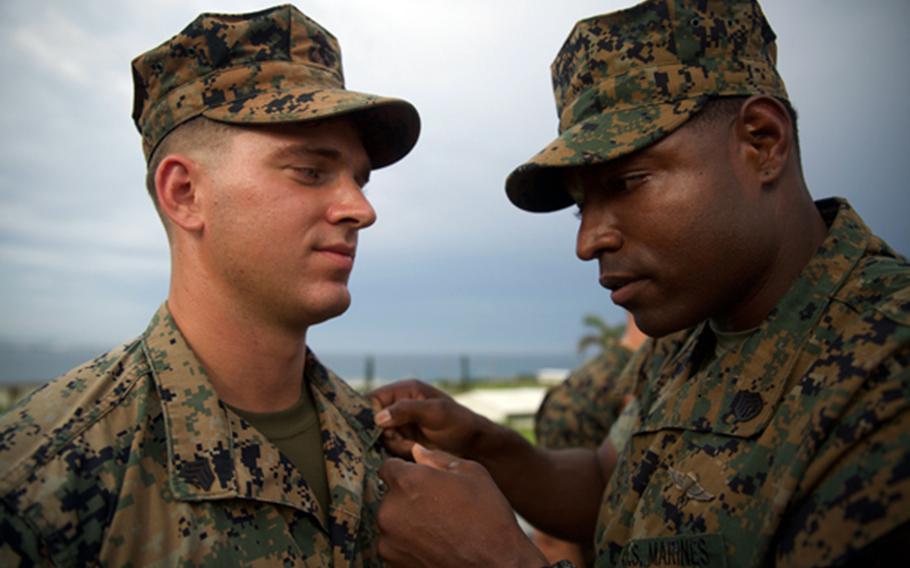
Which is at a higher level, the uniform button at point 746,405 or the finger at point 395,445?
the uniform button at point 746,405

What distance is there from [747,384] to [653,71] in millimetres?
1279

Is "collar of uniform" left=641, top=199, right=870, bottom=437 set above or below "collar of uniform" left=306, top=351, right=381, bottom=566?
above

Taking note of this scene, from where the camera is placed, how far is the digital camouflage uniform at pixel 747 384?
163 cm

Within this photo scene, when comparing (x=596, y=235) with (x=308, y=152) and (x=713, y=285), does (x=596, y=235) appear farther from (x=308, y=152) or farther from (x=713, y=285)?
(x=308, y=152)

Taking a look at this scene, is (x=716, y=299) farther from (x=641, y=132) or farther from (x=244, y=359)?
(x=244, y=359)

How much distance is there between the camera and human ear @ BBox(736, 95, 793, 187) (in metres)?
2.24

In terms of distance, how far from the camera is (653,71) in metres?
2.36

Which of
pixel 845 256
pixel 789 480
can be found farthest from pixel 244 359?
pixel 845 256

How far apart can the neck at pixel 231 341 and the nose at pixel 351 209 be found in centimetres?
53

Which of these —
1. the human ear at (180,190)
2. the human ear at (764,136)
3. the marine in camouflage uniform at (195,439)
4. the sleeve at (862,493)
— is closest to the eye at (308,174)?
the marine in camouflage uniform at (195,439)

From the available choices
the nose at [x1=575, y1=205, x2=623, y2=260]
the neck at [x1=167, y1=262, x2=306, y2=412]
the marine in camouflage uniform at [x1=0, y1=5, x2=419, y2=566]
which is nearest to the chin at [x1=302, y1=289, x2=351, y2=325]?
the neck at [x1=167, y1=262, x2=306, y2=412]

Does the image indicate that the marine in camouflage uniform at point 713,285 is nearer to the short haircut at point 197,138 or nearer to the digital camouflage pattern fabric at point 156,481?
the digital camouflage pattern fabric at point 156,481

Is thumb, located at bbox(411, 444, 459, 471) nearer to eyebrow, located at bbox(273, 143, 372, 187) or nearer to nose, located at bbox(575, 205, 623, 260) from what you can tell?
nose, located at bbox(575, 205, 623, 260)

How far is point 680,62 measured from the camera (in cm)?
236
